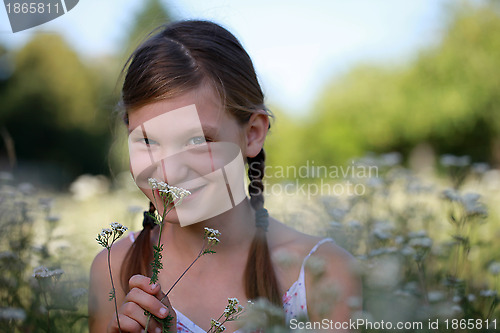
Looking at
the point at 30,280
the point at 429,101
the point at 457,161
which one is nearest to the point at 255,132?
the point at 30,280

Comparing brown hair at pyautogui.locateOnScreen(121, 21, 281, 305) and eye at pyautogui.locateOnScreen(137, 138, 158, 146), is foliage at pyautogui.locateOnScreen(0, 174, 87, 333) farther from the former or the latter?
eye at pyautogui.locateOnScreen(137, 138, 158, 146)

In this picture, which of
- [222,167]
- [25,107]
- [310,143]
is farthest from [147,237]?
[25,107]

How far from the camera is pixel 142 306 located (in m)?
1.02

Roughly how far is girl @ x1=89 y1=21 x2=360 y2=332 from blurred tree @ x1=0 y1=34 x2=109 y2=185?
11330 mm

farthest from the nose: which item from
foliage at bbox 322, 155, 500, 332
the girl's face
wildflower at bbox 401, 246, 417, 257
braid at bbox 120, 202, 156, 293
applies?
wildflower at bbox 401, 246, 417, 257

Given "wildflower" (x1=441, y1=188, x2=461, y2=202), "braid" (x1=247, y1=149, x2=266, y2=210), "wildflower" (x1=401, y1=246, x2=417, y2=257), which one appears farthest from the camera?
"wildflower" (x1=441, y1=188, x2=461, y2=202)

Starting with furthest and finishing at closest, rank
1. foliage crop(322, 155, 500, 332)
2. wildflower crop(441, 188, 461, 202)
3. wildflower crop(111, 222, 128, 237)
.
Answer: wildflower crop(441, 188, 461, 202), foliage crop(322, 155, 500, 332), wildflower crop(111, 222, 128, 237)

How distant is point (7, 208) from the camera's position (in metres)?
2.18

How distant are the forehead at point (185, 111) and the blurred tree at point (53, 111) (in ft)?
37.8

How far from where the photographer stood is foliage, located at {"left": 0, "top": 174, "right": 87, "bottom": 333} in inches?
55.2

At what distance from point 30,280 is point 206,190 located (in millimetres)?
859

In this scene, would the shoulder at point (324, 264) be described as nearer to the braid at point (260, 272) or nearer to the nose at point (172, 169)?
the braid at point (260, 272)

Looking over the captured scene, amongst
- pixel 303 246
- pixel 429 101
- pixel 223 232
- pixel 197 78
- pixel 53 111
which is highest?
pixel 197 78

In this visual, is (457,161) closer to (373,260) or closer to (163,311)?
(373,260)
